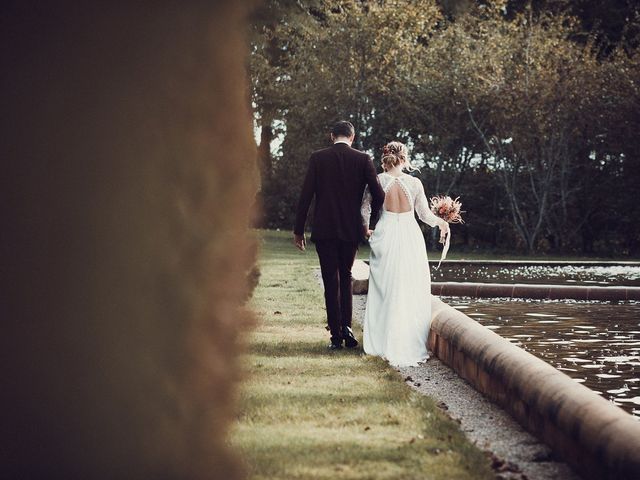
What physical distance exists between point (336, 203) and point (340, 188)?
133mm

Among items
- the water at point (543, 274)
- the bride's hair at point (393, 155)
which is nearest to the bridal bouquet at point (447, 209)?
the bride's hair at point (393, 155)

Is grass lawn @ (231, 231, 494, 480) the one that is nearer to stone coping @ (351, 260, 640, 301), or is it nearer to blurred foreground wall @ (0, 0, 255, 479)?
blurred foreground wall @ (0, 0, 255, 479)

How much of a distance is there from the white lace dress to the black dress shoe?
0.24 meters

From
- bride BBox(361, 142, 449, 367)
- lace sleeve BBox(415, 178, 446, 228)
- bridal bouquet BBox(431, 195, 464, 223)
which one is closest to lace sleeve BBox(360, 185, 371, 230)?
bride BBox(361, 142, 449, 367)

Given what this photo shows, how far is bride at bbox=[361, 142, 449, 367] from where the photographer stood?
331 inches

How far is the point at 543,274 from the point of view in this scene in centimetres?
1830

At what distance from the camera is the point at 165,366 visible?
375 cm

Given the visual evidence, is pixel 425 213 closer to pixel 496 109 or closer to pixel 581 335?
pixel 581 335

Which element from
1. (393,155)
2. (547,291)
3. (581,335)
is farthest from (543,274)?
(393,155)

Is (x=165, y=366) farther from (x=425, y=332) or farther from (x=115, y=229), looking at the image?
(x=425, y=332)

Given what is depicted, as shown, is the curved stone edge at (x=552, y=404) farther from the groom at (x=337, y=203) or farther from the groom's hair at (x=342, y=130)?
the groom's hair at (x=342, y=130)

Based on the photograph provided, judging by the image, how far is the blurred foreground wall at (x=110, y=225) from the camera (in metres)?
3.31

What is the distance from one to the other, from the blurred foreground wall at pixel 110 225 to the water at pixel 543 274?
42.5 ft

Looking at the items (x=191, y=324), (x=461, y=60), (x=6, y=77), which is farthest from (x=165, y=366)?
(x=461, y=60)
